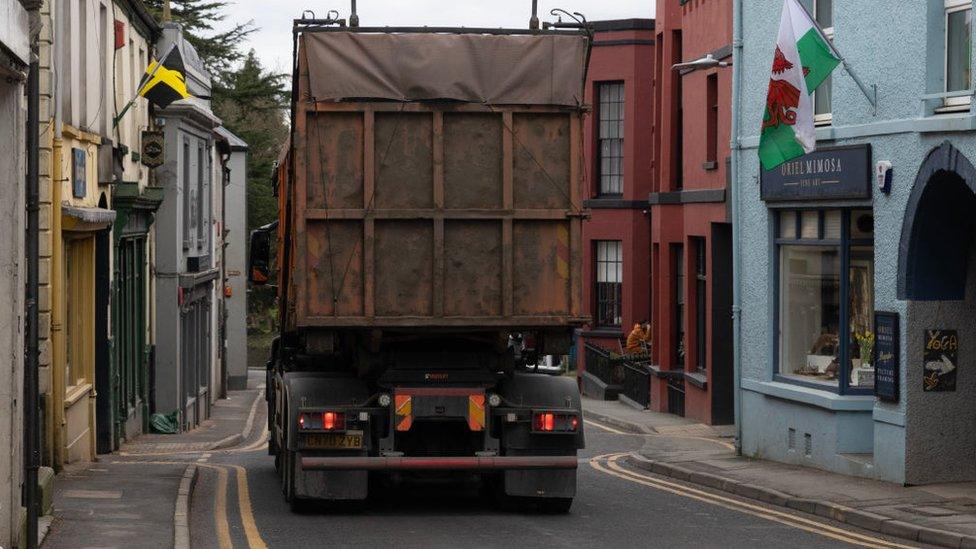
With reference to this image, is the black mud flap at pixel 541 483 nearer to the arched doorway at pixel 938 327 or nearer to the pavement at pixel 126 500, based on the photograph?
the pavement at pixel 126 500

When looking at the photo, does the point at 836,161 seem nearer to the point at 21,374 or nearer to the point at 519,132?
the point at 519,132

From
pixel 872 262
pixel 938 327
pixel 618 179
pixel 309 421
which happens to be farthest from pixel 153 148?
pixel 618 179

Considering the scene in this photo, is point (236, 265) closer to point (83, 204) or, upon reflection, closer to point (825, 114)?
point (83, 204)

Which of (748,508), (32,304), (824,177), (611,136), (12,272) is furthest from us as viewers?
(611,136)

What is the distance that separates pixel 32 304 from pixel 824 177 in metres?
11.0

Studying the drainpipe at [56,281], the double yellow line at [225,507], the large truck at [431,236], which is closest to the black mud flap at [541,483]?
the large truck at [431,236]

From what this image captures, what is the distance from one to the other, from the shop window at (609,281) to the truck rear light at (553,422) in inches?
1080

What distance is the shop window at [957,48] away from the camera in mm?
16781

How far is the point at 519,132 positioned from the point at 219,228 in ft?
97.3

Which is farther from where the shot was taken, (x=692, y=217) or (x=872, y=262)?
(x=692, y=217)

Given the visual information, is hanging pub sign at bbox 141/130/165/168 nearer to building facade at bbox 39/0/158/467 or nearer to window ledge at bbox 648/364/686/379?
building facade at bbox 39/0/158/467

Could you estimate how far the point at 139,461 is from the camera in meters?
22.3

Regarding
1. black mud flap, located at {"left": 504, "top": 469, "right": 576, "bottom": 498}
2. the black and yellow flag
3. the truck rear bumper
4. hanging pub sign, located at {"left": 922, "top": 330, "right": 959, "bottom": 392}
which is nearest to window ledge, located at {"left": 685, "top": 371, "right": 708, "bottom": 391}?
the black and yellow flag

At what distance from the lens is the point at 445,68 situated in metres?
14.4
